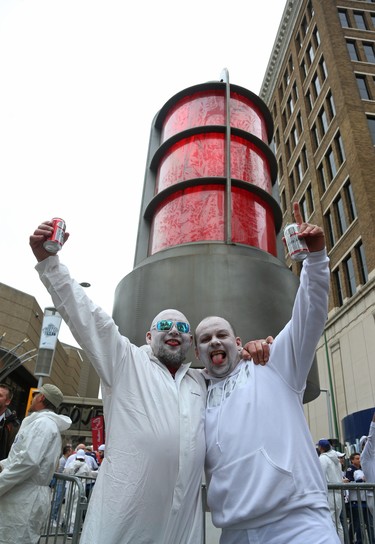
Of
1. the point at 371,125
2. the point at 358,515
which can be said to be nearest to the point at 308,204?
the point at 371,125

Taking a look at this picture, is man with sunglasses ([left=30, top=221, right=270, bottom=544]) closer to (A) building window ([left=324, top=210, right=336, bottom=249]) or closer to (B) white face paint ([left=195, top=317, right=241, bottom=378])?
(B) white face paint ([left=195, top=317, right=241, bottom=378])

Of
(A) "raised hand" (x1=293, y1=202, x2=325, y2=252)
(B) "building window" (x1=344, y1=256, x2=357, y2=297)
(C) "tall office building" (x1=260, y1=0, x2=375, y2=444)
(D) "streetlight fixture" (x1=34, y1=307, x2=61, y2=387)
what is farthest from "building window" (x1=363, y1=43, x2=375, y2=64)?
(A) "raised hand" (x1=293, y1=202, x2=325, y2=252)

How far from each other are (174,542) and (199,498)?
264 millimetres

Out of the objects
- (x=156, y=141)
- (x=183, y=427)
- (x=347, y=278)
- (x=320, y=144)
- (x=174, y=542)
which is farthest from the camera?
(x=320, y=144)

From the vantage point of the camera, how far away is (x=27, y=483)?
12.8 feet

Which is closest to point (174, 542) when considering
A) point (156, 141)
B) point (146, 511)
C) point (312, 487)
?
point (146, 511)

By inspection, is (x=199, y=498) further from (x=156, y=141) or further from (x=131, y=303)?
(x=156, y=141)

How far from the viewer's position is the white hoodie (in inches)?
75.5

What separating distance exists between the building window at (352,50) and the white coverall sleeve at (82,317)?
32087mm

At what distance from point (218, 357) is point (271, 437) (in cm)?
61

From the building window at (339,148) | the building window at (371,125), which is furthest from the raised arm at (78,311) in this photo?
the building window at (339,148)

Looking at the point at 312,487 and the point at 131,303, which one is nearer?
the point at 312,487

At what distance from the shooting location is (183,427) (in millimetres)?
2293

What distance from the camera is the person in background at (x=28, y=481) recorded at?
3727 mm
